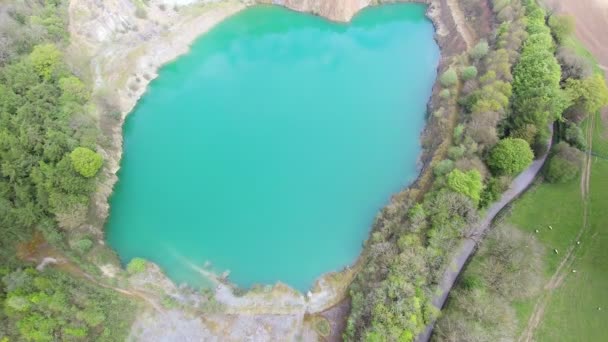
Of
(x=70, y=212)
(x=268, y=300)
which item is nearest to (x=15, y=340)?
(x=70, y=212)

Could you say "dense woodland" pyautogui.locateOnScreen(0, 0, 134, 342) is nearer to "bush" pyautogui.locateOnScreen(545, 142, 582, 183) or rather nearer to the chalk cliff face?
the chalk cliff face

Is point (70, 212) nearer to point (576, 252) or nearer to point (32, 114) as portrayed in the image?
point (32, 114)

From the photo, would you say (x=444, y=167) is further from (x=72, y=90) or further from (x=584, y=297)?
(x=72, y=90)

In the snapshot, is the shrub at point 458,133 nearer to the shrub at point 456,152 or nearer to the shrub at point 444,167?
the shrub at point 456,152

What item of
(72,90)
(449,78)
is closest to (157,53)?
(72,90)

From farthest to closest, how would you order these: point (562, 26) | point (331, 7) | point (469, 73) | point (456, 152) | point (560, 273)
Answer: point (331, 7)
point (562, 26)
point (469, 73)
point (456, 152)
point (560, 273)

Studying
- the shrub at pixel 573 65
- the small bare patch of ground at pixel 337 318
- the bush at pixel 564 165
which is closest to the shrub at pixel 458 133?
the bush at pixel 564 165

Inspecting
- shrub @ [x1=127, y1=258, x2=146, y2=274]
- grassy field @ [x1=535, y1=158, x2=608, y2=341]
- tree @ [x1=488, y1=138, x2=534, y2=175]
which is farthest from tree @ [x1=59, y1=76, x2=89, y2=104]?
grassy field @ [x1=535, y1=158, x2=608, y2=341]
